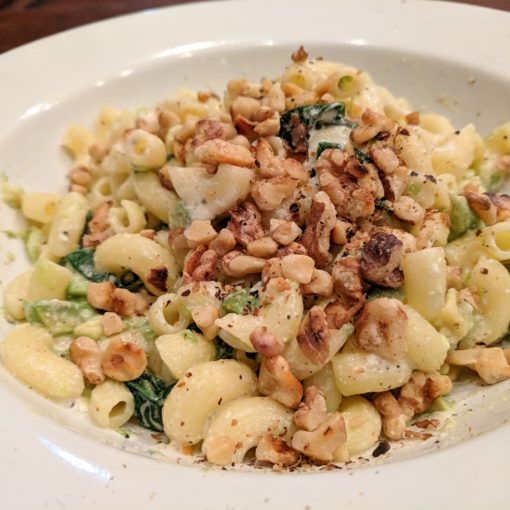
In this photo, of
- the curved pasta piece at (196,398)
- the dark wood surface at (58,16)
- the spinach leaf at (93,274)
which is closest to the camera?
the curved pasta piece at (196,398)

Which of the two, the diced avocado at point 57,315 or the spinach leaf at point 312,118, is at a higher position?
the spinach leaf at point 312,118

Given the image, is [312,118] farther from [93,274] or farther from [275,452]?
[275,452]

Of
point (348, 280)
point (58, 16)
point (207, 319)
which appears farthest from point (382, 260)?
point (58, 16)

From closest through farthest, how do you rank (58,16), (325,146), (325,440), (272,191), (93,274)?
(325,440)
(272,191)
(325,146)
(93,274)
(58,16)

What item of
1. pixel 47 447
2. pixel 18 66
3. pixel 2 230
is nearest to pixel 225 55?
pixel 18 66

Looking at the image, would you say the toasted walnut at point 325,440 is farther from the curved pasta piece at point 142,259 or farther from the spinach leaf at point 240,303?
the curved pasta piece at point 142,259

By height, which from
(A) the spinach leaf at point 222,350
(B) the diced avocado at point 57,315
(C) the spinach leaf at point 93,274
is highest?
(A) the spinach leaf at point 222,350

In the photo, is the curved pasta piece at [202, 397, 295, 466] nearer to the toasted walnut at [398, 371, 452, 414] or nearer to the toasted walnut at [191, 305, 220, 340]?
the toasted walnut at [191, 305, 220, 340]

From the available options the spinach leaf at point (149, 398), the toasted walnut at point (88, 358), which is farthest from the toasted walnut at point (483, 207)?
the toasted walnut at point (88, 358)
